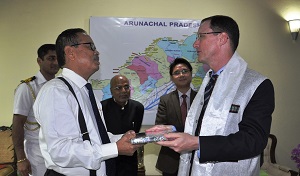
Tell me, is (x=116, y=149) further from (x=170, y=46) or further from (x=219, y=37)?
(x=170, y=46)

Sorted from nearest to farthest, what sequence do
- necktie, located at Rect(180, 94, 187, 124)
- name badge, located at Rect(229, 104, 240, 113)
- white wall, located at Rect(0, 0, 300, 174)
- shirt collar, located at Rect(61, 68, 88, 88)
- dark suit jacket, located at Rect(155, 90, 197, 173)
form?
name badge, located at Rect(229, 104, 240, 113)
shirt collar, located at Rect(61, 68, 88, 88)
dark suit jacket, located at Rect(155, 90, 197, 173)
necktie, located at Rect(180, 94, 187, 124)
white wall, located at Rect(0, 0, 300, 174)

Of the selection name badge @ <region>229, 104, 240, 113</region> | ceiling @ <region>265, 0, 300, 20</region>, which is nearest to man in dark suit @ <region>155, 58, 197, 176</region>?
name badge @ <region>229, 104, 240, 113</region>

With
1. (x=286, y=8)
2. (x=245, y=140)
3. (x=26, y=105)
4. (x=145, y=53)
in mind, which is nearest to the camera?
(x=245, y=140)

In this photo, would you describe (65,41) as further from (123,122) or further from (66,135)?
(123,122)

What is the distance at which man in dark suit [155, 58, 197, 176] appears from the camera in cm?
321

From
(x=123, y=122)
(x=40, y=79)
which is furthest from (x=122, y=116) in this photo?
(x=40, y=79)

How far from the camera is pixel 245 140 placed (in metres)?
1.49

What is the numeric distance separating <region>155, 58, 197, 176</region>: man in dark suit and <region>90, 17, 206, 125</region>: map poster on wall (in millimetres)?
926

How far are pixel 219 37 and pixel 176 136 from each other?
0.66 metres

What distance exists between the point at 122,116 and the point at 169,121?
0.53 meters

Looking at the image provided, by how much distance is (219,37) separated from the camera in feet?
5.89

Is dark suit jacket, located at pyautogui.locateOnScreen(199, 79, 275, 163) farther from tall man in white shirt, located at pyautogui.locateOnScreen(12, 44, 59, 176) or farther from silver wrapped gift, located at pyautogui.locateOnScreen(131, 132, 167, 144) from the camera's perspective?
tall man in white shirt, located at pyautogui.locateOnScreen(12, 44, 59, 176)

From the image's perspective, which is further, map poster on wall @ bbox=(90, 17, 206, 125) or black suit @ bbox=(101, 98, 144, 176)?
map poster on wall @ bbox=(90, 17, 206, 125)

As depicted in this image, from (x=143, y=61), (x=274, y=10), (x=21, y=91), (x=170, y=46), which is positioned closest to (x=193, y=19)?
(x=170, y=46)
